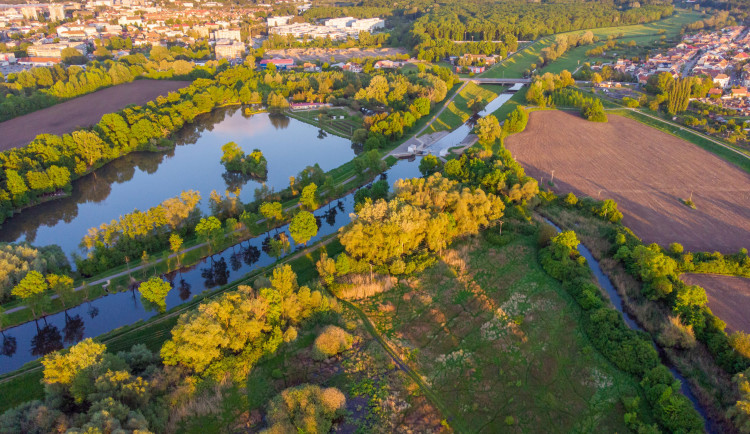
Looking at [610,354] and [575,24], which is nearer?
[610,354]

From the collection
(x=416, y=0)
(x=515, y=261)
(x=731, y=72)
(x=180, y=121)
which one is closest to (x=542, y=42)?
(x=731, y=72)

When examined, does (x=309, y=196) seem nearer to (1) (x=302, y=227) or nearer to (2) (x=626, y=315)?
(1) (x=302, y=227)

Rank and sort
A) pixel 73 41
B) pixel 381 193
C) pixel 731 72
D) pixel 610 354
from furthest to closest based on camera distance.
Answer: pixel 73 41 → pixel 731 72 → pixel 381 193 → pixel 610 354

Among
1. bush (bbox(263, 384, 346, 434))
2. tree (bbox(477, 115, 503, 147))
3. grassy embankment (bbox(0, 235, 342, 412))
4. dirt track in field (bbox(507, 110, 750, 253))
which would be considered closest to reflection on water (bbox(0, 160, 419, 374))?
grassy embankment (bbox(0, 235, 342, 412))

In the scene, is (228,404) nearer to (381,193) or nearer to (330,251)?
(330,251)

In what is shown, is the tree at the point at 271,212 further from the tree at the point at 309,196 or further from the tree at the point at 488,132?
the tree at the point at 488,132

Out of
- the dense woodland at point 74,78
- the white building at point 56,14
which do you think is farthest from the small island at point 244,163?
the white building at point 56,14

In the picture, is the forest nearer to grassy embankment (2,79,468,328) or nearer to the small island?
the small island

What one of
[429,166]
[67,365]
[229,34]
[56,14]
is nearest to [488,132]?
[429,166]
